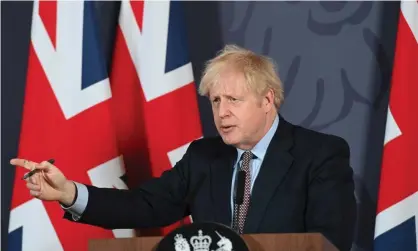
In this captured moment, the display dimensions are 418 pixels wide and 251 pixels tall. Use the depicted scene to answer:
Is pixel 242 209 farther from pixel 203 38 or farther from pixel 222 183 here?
pixel 203 38

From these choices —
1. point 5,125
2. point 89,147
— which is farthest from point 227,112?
point 5,125

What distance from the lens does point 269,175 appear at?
103 inches

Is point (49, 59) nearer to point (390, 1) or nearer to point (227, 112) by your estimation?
point (227, 112)

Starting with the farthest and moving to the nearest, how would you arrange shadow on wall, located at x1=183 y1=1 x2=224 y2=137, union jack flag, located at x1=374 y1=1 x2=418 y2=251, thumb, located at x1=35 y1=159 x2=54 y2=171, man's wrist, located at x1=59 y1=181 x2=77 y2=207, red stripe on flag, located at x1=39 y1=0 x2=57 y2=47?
1. shadow on wall, located at x1=183 y1=1 x2=224 y2=137
2. red stripe on flag, located at x1=39 y1=0 x2=57 y2=47
3. union jack flag, located at x1=374 y1=1 x2=418 y2=251
4. man's wrist, located at x1=59 y1=181 x2=77 y2=207
5. thumb, located at x1=35 y1=159 x2=54 y2=171

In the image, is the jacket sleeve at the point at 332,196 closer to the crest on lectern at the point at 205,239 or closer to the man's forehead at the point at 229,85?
the man's forehead at the point at 229,85

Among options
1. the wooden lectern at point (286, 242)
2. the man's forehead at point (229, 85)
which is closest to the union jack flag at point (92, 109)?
the man's forehead at point (229, 85)

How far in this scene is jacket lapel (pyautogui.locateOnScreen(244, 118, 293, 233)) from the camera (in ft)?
8.39

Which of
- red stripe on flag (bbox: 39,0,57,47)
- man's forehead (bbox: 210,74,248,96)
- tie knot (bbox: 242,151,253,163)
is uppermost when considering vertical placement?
red stripe on flag (bbox: 39,0,57,47)

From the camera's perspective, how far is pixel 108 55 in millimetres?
3775

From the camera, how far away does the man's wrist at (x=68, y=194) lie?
2514 millimetres

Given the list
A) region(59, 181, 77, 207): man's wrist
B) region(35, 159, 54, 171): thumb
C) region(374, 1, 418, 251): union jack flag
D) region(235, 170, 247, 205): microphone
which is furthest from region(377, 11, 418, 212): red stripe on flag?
region(35, 159, 54, 171): thumb

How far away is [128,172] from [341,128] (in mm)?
917

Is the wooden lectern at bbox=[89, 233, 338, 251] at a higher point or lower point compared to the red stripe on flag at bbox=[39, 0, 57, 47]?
lower

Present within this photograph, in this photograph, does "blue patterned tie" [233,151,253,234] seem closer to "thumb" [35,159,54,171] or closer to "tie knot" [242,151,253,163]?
"tie knot" [242,151,253,163]
